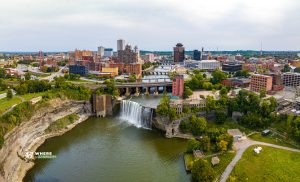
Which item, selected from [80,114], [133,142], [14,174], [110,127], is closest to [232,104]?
[133,142]

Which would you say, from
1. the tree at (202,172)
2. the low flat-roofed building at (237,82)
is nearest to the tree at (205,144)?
the tree at (202,172)

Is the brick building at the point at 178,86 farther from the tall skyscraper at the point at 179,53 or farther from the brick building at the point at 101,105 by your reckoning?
the tall skyscraper at the point at 179,53

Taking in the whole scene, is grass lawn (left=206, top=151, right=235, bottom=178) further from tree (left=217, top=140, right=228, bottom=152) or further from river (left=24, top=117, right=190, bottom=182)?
river (left=24, top=117, right=190, bottom=182)

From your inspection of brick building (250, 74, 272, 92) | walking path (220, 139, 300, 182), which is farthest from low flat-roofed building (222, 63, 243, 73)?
walking path (220, 139, 300, 182)

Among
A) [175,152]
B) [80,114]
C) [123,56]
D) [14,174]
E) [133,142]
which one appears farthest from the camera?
[123,56]

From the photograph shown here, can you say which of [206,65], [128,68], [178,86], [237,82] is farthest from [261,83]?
[206,65]

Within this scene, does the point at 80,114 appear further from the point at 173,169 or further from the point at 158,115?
the point at 173,169

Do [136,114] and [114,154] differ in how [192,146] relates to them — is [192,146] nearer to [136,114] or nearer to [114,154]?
[114,154]
